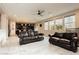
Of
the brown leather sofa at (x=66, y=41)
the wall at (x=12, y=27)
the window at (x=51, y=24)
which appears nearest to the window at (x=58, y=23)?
the window at (x=51, y=24)

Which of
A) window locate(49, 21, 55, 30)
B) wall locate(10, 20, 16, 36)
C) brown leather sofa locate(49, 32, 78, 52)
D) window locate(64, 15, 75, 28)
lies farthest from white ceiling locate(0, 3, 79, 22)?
wall locate(10, 20, 16, 36)

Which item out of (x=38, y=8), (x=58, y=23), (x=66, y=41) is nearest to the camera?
(x=66, y=41)

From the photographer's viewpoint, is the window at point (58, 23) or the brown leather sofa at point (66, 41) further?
the window at point (58, 23)

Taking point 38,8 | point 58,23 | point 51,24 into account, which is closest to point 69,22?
point 58,23

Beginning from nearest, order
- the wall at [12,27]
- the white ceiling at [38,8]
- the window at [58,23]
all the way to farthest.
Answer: the white ceiling at [38,8]
the window at [58,23]
the wall at [12,27]

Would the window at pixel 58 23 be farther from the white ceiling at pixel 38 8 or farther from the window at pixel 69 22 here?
the white ceiling at pixel 38 8

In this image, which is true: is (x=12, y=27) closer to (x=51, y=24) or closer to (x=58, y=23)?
(x=51, y=24)

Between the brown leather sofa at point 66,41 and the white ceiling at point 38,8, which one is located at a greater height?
the white ceiling at point 38,8

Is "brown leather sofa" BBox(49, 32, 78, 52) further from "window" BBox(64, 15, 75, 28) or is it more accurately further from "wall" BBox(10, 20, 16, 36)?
"wall" BBox(10, 20, 16, 36)

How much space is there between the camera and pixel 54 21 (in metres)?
6.08

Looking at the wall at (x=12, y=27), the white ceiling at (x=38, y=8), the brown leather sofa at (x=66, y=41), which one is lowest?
the brown leather sofa at (x=66, y=41)

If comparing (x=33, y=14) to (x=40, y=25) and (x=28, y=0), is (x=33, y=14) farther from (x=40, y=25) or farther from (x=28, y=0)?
(x=28, y=0)

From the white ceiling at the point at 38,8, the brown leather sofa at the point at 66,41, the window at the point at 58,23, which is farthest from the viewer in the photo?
the window at the point at 58,23

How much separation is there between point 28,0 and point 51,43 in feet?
12.2
